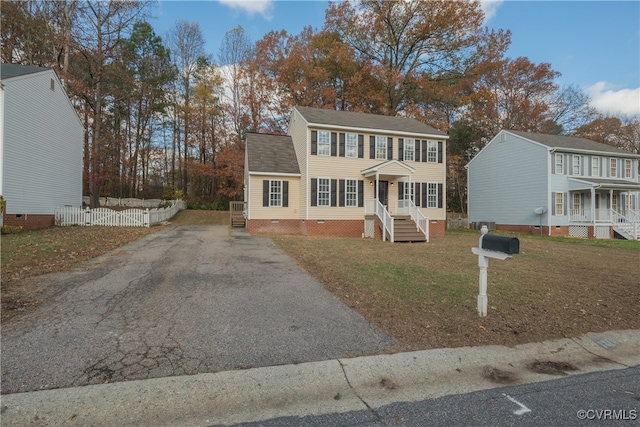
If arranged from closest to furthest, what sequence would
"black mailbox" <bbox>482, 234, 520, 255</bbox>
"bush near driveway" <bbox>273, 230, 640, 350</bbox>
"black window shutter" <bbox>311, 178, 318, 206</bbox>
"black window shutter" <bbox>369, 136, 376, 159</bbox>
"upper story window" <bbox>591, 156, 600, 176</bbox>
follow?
1. "black mailbox" <bbox>482, 234, 520, 255</bbox>
2. "bush near driveway" <bbox>273, 230, 640, 350</bbox>
3. "black window shutter" <bbox>311, 178, 318, 206</bbox>
4. "black window shutter" <bbox>369, 136, 376, 159</bbox>
5. "upper story window" <bbox>591, 156, 600, 176</bbox>

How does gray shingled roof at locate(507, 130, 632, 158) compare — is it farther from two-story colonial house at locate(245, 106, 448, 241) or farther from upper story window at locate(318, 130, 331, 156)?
upper story window at locate(318, 130, 331, 156)

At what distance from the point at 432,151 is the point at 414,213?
4.58 meters

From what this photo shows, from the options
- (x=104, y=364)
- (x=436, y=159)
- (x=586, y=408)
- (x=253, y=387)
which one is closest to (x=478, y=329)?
(x=586, y=408)

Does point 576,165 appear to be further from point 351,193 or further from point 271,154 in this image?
point 271,154

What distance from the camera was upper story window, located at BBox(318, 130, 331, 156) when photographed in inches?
667

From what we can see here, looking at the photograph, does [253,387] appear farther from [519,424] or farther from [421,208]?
[421,208]

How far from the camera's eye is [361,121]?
18406 mm

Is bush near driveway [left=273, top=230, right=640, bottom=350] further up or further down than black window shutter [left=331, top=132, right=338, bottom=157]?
further down

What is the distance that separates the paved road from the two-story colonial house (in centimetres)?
1012

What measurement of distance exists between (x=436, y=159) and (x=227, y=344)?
17.9 m

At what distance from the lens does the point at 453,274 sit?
7324 mm

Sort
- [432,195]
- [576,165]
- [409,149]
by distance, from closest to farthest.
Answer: [409,149], [432,195], [576,165]

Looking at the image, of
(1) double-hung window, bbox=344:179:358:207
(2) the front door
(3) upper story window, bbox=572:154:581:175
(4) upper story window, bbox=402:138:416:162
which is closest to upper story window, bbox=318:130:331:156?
(1) double-hung window, bbox=344:179:358:207

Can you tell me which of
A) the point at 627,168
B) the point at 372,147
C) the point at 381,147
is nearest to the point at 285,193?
the point at 372,147
